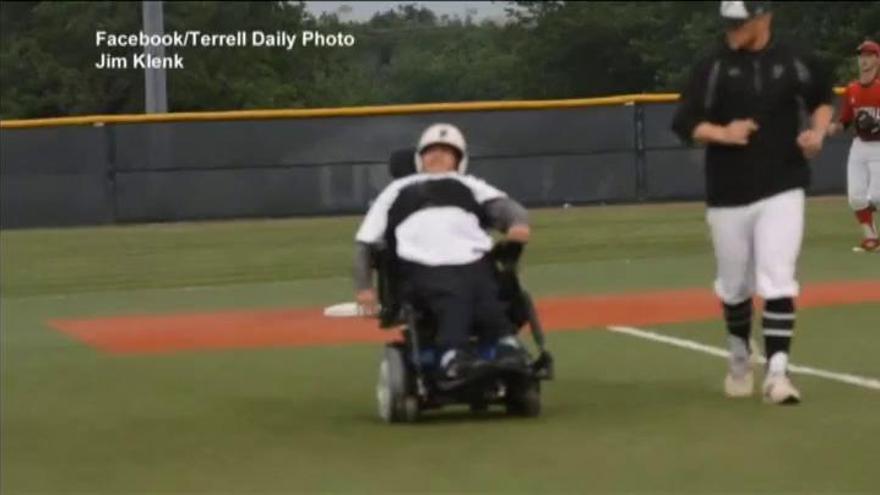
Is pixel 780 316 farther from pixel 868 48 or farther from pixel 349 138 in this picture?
pixel 349 138

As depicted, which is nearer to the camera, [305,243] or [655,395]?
[655,395]

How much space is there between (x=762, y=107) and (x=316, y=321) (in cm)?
538

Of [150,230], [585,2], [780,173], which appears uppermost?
[585,2]

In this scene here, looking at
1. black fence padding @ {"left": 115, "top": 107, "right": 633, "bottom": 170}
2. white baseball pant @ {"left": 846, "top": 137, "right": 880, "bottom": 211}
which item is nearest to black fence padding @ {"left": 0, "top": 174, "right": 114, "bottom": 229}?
black fence padding @ {"left": 115, "top": 107, "right": 633, "bottom": 170}

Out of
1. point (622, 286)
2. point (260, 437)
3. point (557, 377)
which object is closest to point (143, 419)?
point (260, 437)

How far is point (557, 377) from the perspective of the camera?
1066 centimetres

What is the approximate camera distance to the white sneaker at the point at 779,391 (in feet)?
30.3

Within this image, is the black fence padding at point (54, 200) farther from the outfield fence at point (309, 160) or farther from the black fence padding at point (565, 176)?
the black fence padding at point (565, 176)

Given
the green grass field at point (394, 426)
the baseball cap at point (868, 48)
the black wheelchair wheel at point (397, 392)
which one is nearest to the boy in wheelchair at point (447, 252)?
the black wheelchair wheel at point (397, 392)

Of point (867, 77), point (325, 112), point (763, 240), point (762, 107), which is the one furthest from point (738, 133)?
point (325, 112)

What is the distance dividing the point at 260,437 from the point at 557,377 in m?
2.33

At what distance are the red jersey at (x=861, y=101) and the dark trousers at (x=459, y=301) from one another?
8.84 m

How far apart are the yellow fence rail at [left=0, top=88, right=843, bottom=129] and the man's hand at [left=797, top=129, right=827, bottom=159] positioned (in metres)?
16.6

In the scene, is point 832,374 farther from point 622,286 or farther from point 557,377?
point 622,286
